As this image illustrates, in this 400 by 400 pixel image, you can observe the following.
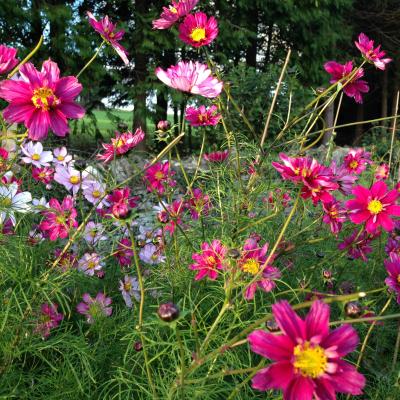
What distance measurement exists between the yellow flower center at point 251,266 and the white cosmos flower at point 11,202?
26.4 inches

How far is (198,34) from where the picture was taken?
5.21 feet

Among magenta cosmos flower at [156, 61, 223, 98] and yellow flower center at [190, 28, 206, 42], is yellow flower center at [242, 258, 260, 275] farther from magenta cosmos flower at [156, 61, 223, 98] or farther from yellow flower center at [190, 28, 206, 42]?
yellow flower center at [190, 28, 206, 42]

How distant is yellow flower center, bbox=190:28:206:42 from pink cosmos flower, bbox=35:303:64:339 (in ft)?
3.06

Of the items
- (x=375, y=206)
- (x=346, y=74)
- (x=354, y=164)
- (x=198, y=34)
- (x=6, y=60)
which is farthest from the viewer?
A: (x=354, y=164)

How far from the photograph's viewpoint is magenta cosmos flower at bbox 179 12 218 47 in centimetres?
158

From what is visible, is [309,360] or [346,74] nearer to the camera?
[309,360]

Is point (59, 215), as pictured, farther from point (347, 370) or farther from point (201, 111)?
point (347, 370)

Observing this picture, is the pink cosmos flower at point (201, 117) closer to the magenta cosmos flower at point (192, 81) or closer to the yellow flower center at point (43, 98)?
the magenta cosmos flower at point (192, 81)

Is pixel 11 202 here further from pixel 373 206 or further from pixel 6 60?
pixel 373 206

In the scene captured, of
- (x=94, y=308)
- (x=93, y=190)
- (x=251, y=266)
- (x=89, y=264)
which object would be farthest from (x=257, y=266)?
(x=93, y=190)

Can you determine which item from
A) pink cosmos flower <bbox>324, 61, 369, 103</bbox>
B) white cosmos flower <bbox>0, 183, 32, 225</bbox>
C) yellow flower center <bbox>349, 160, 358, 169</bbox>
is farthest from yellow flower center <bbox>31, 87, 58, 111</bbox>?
yellow flower center <bbox>349, 160, 358, 169</bbox>

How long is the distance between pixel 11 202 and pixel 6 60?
48 cm

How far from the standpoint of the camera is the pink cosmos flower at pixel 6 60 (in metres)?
1.16

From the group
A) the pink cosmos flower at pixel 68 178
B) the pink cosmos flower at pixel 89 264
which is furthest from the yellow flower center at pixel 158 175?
the pink cosmos flower at pixel 89 264
